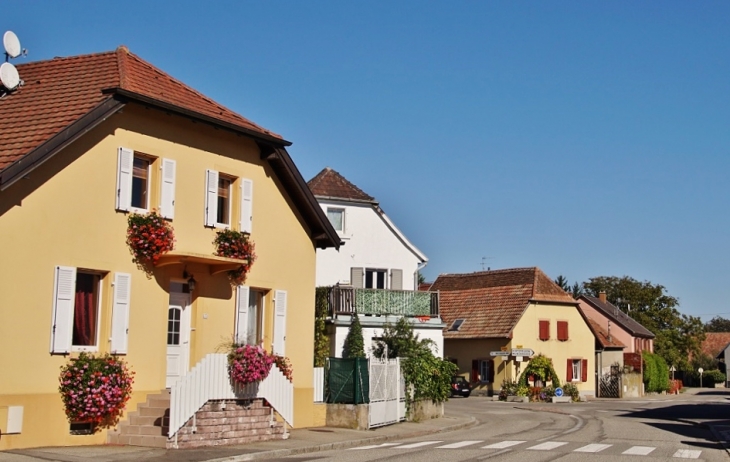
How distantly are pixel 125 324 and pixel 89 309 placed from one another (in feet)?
2.65

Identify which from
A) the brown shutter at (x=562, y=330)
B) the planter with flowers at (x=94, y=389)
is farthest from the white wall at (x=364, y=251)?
the planter with flowers at (x=94, y=389)

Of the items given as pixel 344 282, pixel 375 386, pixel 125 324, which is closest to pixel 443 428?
pixel 375 386

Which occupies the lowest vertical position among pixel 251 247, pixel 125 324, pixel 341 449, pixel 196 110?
pixel 341 449

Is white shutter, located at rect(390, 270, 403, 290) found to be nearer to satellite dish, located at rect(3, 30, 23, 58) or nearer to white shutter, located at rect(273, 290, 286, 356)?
white shutter, located at rect(273, 290, 286, 356)

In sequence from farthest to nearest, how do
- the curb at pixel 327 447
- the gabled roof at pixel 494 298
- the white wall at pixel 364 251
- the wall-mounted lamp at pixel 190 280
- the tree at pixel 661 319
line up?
1. the tree at pixel 661 319
2. the gabled roof at pixel 494 298
3. the white wall at pixel 364 251
4. the wall-mounted lamp at pixel 190 280
5. the curb at pixel 327 447

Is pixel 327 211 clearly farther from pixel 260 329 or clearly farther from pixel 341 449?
pixel 341 449

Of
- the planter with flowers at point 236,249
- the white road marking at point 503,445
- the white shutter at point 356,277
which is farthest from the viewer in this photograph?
the white shutter at point 356,277

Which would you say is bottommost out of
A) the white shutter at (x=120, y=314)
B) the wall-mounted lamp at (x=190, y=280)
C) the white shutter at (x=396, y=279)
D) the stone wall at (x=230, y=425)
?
the stone wall at (x=230, y=425)

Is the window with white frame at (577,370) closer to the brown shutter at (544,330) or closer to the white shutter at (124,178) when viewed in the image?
the brown shutter at (544,330)

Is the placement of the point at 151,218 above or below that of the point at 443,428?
above

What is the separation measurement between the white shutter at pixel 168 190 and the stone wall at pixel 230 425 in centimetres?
441

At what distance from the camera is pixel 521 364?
5100 cm

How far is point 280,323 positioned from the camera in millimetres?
23766

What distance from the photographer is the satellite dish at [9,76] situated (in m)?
20.5
